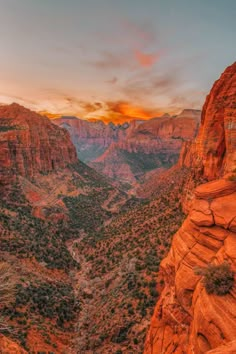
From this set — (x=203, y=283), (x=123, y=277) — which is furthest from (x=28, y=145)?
(x=203, y=283)

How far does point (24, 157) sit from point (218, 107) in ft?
209

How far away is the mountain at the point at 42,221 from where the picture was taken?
24125mm

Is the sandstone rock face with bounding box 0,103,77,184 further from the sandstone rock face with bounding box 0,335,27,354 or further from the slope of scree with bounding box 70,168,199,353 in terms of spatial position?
the sandstone rock face with bounding box 0,335,27,354

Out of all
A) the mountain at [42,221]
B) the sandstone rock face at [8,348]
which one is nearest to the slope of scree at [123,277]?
the mountain at [42,221]

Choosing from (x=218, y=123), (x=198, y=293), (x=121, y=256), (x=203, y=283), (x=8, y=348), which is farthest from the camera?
(x=121, y=256)

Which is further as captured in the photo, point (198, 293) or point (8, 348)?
point (8, 348)

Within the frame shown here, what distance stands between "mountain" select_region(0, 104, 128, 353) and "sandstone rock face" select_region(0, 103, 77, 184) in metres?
0.29

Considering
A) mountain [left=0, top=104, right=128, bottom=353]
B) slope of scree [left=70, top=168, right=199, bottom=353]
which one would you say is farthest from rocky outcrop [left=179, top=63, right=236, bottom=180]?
mountain [left=0, top=104, right=128, bottom=353]

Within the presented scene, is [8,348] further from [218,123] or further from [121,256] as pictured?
[218,123]

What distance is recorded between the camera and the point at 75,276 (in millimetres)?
39438

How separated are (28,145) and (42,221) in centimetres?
3454

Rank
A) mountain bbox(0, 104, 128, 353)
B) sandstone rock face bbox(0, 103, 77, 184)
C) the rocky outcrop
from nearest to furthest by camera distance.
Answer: mountain bbox(0, 104, 128, 353) → the rocky outcrop → sandstone rock face bbox(0, 103, 77, 184)

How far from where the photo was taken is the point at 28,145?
257 ft

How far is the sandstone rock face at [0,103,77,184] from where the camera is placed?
68.1 m
